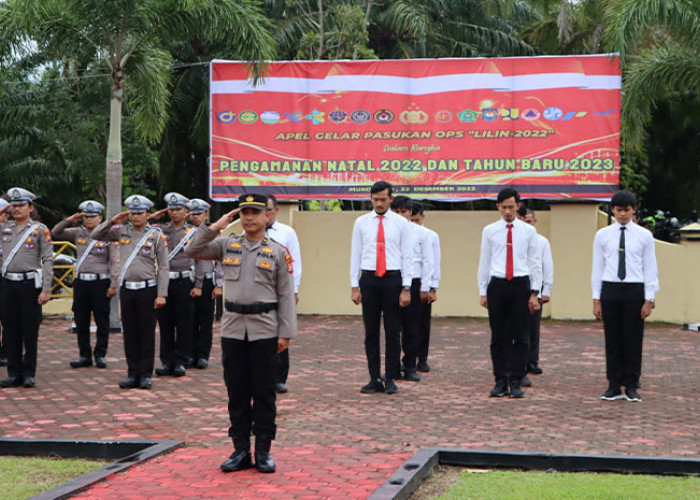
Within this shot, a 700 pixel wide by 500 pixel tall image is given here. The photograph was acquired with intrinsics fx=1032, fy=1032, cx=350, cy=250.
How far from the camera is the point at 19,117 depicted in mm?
25031

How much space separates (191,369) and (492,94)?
8.55 metres

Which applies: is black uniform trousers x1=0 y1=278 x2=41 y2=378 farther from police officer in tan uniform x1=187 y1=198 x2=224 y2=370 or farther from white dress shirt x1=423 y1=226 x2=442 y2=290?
white dress shirt x1=423 y1=226 x2=442 y2=290

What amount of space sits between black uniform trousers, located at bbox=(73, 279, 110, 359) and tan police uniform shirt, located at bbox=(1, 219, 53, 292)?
1438 mm

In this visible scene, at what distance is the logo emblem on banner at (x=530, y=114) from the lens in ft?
59.2

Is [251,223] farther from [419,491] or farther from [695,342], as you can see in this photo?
[695,342]

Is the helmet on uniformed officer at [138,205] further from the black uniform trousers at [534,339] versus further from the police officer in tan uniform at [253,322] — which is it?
the black uniform trousers at [534,339]

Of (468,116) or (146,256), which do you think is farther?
(468,116)

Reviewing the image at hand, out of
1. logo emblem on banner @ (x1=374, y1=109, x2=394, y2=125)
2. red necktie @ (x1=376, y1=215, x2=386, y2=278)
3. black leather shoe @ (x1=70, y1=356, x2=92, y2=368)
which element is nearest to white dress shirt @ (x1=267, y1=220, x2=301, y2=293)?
red necktie @ (x1=376, y1=215, x2=386, y2=278)

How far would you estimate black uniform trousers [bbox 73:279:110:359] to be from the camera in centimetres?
1239

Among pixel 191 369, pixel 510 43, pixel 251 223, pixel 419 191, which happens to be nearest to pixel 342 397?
pixel 191 369

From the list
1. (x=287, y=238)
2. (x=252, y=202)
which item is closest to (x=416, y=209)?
(x=287, y=238)

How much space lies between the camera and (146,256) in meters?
10.7

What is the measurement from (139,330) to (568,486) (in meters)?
5.64

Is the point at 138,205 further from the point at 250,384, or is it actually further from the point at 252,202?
the point at 250,384
